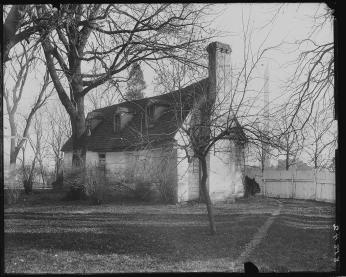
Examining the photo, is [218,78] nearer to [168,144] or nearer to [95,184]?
[168,144]

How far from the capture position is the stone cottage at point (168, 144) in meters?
9.16

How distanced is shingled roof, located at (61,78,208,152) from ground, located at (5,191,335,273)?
2.15m

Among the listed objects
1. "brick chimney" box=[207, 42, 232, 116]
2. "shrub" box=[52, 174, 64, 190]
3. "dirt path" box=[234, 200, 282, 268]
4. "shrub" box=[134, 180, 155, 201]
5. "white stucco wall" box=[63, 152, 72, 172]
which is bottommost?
"dirt path" box=[234, 200, 282, 268]

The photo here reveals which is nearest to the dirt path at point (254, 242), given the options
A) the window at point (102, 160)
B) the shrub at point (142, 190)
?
the shrub at point (142, 190)

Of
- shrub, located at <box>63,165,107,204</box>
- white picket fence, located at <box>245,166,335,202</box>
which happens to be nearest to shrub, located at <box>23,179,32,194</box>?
shrub, located at <box>63,165,107,204</box>

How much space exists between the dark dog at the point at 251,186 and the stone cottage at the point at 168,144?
6.36 feet

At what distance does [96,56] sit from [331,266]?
7.60m

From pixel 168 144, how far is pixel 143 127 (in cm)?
333

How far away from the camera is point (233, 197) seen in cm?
1373

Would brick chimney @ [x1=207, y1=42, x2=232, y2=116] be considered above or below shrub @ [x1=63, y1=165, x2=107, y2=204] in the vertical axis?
above

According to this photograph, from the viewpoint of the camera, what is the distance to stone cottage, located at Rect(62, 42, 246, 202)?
916 cm

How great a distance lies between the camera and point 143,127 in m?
12.4

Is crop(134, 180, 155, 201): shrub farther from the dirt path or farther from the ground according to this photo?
the dirt path

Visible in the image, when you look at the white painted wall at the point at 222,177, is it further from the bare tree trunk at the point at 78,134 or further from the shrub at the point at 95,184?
the bare tree trunk at the point at 78,134
